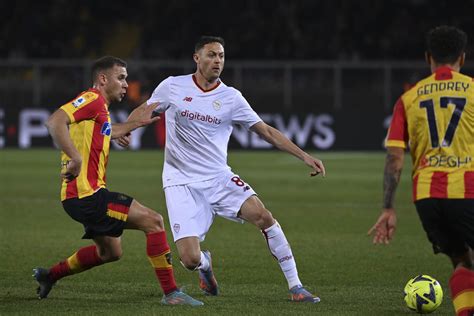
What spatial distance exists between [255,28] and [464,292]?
2428 centimetres

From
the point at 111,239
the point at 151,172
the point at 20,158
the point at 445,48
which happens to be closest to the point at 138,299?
the point at 111,239

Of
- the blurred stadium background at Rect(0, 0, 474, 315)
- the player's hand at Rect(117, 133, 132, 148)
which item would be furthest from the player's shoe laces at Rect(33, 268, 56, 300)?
the blurred stadium background at Rect(0, 0, 474, 315)

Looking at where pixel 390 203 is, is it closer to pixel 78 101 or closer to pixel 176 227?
pixel 176 227

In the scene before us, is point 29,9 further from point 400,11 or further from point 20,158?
point 400,11

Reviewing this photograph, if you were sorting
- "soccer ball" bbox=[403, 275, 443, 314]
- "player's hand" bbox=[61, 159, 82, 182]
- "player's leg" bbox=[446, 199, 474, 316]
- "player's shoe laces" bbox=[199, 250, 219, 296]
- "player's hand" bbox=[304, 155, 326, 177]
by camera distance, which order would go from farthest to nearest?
"player's shoe laces" bbox=[199, 250, 219, 296]
"player's hand" bbox=[304, 155, 326, 177]
"soccer ball" bbox=[403, 275, 443, 314]
"player's hand" bbox=[61, 159, 82, 182]
"player's leg" bbox=[446, 199, 474, 316]

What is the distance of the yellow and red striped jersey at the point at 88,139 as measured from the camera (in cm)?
718

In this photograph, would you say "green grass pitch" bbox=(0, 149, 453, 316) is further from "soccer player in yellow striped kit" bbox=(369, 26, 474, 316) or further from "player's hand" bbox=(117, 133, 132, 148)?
"soccer player in yellow striped kit" bbox=(369, 26, 474, 316)

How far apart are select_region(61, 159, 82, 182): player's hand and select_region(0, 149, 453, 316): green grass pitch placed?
969mm

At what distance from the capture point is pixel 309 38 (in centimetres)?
2962

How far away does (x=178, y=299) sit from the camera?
287 inches

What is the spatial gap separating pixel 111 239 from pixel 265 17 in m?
23.2

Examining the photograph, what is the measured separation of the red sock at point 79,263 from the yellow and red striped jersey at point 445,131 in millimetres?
2860

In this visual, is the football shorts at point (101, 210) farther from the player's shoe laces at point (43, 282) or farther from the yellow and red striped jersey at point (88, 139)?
the player's shoe laces at point (43, 282)

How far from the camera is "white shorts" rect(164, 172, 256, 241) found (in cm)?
767
